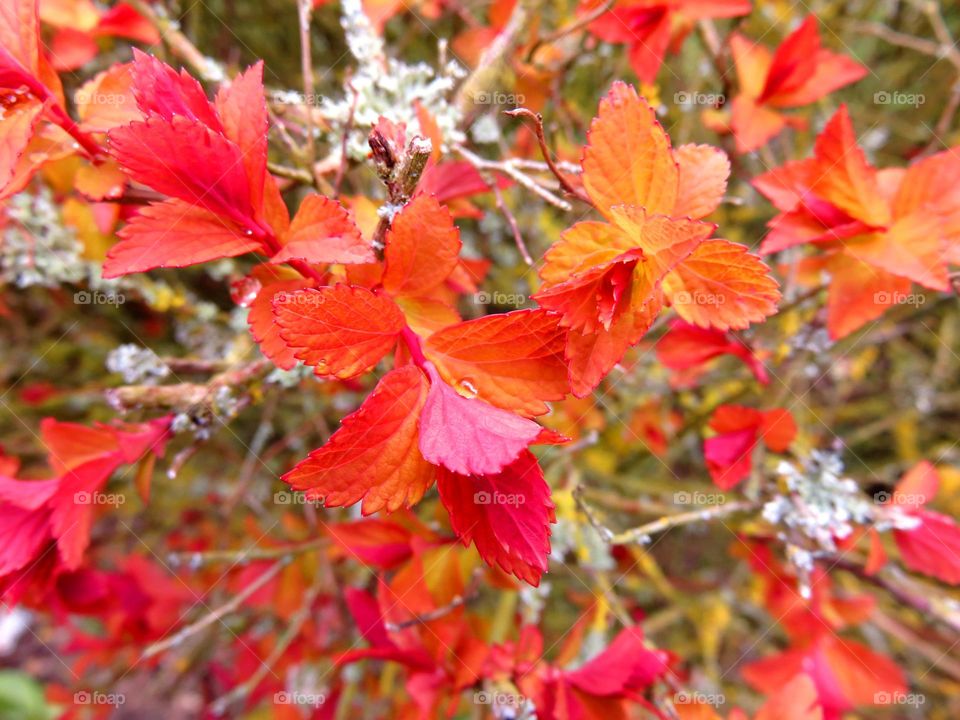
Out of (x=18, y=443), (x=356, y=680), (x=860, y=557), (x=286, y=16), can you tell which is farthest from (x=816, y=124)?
(x=18, y=443)

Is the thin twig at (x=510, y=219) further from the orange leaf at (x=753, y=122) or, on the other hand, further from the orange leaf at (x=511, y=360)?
the orange leaf at (x=753, y=122)

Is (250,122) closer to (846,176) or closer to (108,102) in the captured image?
(108,102)

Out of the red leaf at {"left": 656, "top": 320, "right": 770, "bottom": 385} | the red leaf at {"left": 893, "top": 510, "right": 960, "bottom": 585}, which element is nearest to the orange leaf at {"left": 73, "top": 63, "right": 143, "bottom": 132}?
the red leaf at {"left": 656, "top": 320, "right": 770, "bottom": 385}

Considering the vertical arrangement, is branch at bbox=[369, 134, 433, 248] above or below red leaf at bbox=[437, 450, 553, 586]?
above

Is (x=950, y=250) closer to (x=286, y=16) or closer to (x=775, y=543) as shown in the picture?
(x=775, y=543)

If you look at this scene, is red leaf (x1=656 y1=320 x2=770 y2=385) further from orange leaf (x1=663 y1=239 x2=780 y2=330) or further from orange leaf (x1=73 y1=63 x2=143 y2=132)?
orange leaf (x1=73 y1=63 x2=143 y2=132)

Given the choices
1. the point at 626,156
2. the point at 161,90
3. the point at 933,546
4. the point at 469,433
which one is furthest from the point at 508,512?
the point at 933,546
